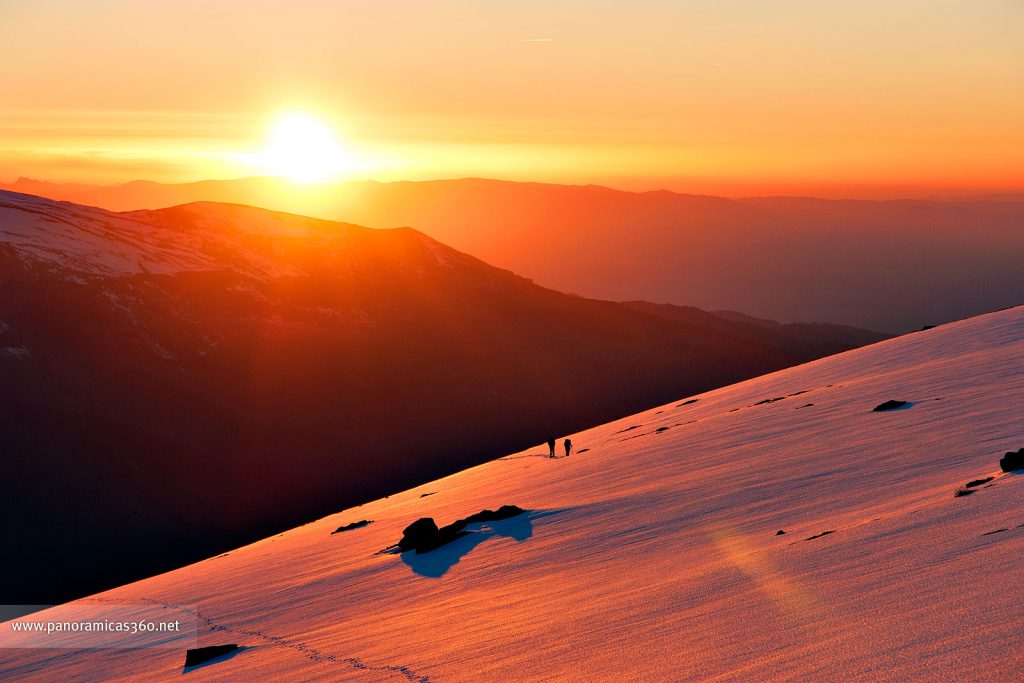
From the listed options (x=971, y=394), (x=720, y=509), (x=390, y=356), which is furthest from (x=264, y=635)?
(x=390, y=356)

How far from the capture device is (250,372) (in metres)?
78.8

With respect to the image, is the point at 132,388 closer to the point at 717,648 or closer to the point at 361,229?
the point at 361,229

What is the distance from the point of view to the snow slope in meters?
7.07

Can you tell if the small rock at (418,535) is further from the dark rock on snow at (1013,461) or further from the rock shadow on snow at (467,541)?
the dark rock on snow at (1013,461)

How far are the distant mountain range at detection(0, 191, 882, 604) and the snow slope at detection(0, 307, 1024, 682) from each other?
3838cm

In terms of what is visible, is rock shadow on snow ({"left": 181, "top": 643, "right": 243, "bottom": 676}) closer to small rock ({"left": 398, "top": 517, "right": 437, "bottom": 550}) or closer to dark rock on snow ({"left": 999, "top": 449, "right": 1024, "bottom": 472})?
small rock ({"left": 398, "top": 517, "right": 437, "bottom": 550})

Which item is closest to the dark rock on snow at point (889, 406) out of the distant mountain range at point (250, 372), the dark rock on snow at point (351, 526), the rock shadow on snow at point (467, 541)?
the rock shadow on snow at point (467, 541)

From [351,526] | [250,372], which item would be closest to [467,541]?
[351,526]

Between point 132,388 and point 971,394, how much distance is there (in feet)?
219

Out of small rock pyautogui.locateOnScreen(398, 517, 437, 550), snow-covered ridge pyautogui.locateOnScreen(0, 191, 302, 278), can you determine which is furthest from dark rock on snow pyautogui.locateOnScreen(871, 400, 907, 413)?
snow-covered ridge pyautogui.locateOnScreen(0, 191, 302, 278)

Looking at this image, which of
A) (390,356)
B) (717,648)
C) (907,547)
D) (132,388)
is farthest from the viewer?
(390,356)

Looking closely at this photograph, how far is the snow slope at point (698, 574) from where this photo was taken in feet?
23.2

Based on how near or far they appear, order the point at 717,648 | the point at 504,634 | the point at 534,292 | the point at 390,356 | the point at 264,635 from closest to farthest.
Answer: the point at 717,648, the point at 504,634, the point at 264,635, the point at 390,356, the point at 534,292

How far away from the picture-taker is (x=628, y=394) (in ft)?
291
